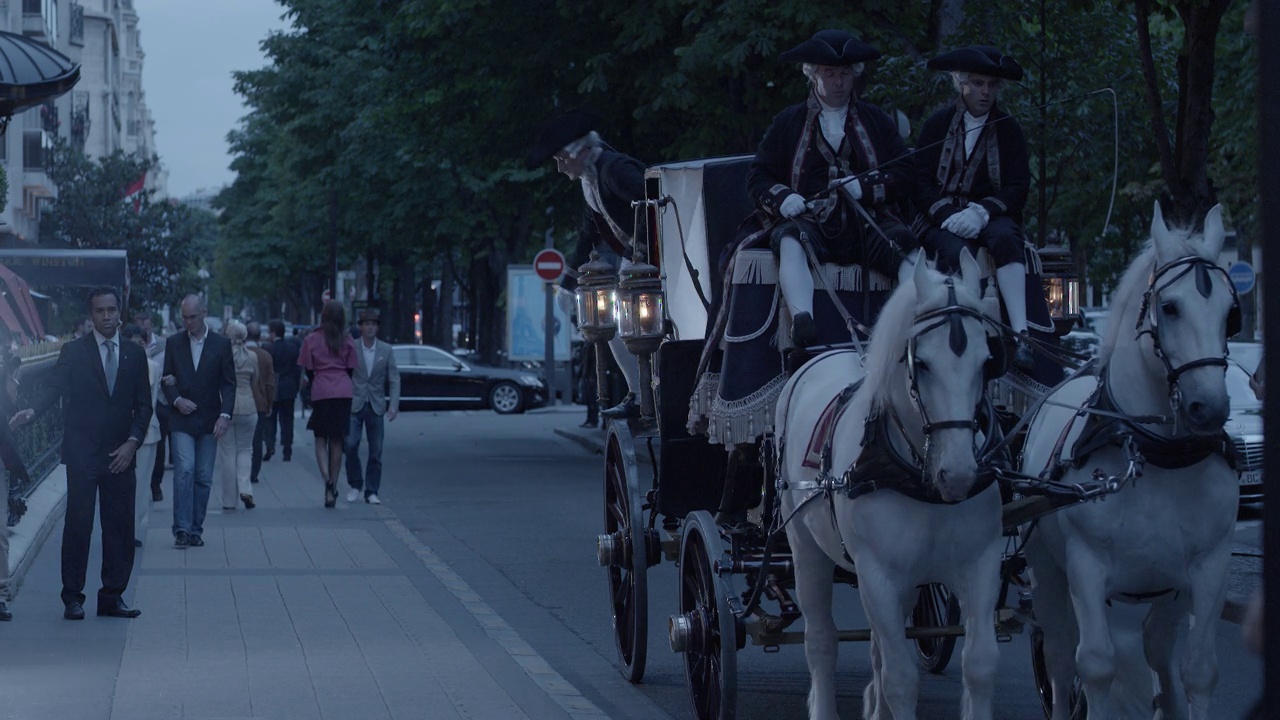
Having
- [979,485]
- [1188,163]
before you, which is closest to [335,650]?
[979,485]

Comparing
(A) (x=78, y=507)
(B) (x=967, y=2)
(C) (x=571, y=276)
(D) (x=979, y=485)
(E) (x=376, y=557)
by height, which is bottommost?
(E) (x=376, y=557)

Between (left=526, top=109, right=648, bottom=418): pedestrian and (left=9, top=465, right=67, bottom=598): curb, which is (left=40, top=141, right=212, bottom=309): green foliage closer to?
(left=9, top=465, right=67, bottom=598): curb

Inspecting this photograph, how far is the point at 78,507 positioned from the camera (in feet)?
34.1

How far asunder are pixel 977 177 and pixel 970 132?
194 mm

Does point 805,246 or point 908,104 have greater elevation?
point 908,104

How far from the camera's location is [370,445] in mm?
18719

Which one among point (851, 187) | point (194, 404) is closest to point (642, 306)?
point (851, 187)

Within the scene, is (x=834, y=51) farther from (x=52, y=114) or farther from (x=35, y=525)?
(x=52, y=114)

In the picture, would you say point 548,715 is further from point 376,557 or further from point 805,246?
point 376,557

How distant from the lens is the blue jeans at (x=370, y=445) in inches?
727

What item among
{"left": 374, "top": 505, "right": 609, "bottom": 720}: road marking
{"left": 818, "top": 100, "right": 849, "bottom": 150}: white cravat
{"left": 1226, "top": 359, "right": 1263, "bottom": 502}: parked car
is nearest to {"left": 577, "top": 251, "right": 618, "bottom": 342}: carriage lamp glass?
{"left": 374, "top": 505, "right": 609, "bottom": 720}: road marking

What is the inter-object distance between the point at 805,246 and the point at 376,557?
7558 mm

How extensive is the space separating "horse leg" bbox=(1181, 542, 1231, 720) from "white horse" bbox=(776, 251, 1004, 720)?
24.9 inches

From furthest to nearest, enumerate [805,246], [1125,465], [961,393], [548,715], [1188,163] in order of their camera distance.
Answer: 1. [1188,163]
2. [548,715]
3. [805,246]
4. [1125,465]
5. [961,393]
